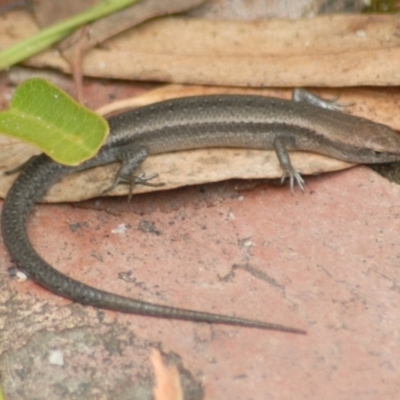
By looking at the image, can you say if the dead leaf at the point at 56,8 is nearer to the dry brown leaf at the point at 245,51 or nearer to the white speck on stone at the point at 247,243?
the dry brown leaf at the point at 245,51

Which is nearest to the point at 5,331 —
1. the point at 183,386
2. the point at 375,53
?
the point at 183,386

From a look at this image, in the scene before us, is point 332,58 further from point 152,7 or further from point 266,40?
point 152,7

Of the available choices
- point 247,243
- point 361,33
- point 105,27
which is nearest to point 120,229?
point 247,243

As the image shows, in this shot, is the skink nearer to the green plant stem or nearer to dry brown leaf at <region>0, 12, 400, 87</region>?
dry brown leaf at <region>0, 12, 400, 87</region>

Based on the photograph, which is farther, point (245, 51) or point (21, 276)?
point (245, 51)

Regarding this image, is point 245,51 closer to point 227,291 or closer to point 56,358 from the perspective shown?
point 227,291

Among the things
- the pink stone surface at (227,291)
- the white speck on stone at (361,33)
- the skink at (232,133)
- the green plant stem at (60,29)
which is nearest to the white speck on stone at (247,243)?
the pink stone surface at (227,291)
